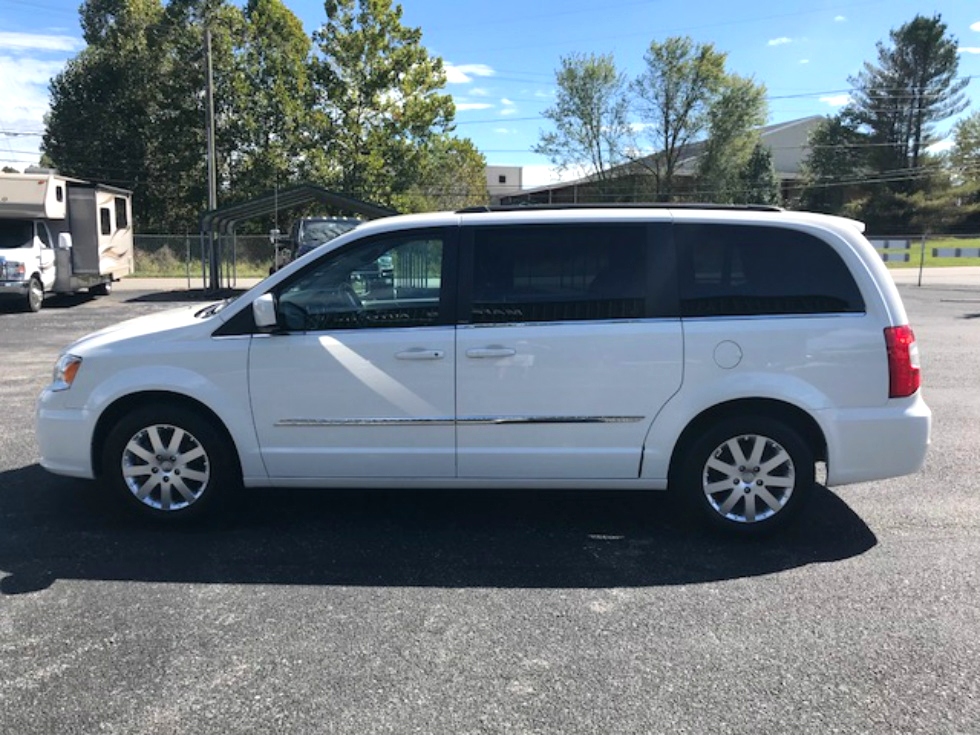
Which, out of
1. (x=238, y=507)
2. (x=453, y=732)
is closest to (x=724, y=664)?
(x=453, y=732)

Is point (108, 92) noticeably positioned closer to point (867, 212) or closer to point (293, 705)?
point (293, 705)

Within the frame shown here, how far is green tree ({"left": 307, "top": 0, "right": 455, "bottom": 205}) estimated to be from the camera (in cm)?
3809

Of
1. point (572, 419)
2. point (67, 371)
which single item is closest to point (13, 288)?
point (67, 371)

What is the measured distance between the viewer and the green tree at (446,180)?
3991 centimetres

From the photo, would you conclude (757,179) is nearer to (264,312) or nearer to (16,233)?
(16,233)

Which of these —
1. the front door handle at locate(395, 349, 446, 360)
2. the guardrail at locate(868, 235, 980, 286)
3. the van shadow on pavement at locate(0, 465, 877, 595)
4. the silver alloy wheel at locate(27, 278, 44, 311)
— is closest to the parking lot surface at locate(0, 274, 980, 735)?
the van shadow on pavement at locate(0, 465, 877, 595)

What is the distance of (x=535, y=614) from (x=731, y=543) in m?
1.43

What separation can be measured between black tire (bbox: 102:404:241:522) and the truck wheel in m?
14.9

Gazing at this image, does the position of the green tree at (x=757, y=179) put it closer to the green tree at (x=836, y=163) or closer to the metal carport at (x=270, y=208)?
the green tree at (x=836, y=163)

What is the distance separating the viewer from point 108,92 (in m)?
40.4

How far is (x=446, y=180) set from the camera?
49.0 meters

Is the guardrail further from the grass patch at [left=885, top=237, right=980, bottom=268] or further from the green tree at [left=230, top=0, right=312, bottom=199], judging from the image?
the green tree at [left=230, top=0, right=312, bottom=199]

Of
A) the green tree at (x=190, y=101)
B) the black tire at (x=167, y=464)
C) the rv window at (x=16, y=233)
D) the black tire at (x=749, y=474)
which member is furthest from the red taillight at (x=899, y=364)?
the green tree at (x=190, y=101)

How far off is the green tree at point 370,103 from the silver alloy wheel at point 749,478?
35614mm
